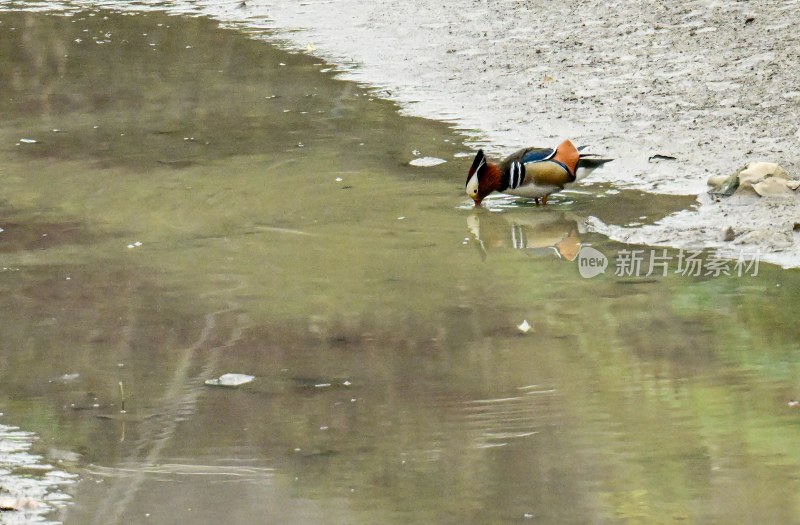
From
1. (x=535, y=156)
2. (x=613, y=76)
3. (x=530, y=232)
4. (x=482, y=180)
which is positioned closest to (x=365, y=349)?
(x=530, y=232)

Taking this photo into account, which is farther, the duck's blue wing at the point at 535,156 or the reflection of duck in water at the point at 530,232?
A: the duck's blue wing at the point at 535,156

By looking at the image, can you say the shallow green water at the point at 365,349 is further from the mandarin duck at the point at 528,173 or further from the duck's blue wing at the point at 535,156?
the duck's blue wing at the point at 535,156

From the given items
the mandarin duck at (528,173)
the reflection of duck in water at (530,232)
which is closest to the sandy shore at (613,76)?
the reflection of duck in water at (530,232)

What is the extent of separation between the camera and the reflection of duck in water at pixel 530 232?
230 inches

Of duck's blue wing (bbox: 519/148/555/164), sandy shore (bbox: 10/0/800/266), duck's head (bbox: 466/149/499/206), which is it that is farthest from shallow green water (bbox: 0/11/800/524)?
sandy shore (bbox: 10/0/800/266)

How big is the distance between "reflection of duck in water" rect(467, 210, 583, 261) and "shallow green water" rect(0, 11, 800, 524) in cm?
2

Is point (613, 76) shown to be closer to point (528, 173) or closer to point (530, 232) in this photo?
point (528, 173)

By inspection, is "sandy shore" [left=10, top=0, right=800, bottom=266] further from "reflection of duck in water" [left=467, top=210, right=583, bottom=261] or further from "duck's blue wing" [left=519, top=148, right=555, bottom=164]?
"duck's blue wing" [left=519, top=148, right=555, bottom=164]

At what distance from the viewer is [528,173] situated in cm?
625

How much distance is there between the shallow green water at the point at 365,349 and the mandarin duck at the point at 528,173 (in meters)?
0.15

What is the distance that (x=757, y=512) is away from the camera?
3404mm

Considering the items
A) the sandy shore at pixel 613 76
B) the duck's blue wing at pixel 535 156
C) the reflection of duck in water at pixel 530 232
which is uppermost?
the duck's blue wing at pixel 535 156

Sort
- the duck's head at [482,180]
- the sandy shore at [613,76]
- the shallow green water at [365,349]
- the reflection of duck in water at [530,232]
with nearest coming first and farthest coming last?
the shallow green water at [365,349] < the reflection of duck in water at [530,232] < the duck's head at [482,180] < the sandy shore at [613,76]

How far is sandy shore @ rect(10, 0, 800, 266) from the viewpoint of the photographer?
691cm
